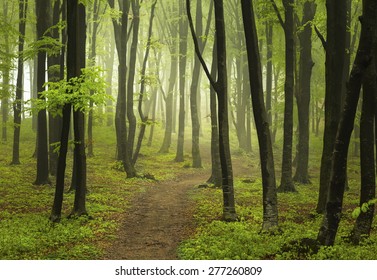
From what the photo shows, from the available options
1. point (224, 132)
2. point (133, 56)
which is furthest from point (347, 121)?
point (133, 56)

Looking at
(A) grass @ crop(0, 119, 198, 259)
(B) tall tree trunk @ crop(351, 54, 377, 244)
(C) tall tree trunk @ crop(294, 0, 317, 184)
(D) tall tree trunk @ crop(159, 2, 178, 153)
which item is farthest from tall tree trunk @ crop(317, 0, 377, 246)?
(D) tall tree trunk @ crop(159, 2, 178, 153)

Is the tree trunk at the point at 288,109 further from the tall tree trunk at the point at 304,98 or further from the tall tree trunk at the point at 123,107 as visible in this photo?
the tall tree trunk at the point at 123,107

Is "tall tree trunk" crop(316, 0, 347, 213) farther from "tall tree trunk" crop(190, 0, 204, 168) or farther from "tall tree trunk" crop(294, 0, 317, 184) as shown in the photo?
"tall tree trunk" crop(190, 0, 204, 168)

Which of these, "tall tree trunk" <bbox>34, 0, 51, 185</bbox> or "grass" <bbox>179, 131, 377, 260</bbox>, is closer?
"grass" <bbox>179, 131, 377, 260</bbox>

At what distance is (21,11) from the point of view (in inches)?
758

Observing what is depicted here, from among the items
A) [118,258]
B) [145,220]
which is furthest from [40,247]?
[145,220]

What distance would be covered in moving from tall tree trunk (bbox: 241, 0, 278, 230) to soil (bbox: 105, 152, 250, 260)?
2.27 meters

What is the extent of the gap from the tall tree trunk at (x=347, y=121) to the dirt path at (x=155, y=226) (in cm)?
340

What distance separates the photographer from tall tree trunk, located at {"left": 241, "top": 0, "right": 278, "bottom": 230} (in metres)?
9.70

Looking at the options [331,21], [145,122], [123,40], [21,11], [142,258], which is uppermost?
[21,11]

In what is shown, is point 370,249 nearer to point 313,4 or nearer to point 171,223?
point 171,223

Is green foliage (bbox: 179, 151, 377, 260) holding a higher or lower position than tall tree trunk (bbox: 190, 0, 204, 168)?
lower

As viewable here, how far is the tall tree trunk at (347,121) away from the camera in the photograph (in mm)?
6559

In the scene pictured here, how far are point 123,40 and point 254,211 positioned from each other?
11.8 m
